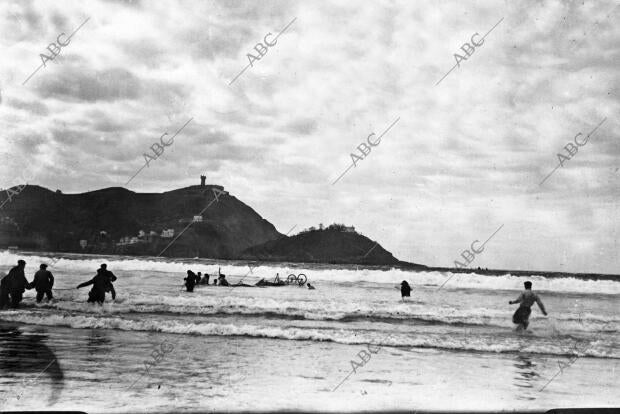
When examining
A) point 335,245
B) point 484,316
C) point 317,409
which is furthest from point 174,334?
point 335,245

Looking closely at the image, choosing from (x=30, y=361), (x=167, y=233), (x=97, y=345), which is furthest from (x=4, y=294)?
(x=167, y=233)

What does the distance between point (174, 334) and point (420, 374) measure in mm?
5419

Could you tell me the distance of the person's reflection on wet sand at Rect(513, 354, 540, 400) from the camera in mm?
7109

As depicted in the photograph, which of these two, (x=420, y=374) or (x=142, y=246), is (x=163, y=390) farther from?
(x=142, y=246)

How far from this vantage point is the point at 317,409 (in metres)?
6.35

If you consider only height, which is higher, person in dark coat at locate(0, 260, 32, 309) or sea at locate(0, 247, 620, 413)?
person in dark coat at locate(0, 260, 32, 309)

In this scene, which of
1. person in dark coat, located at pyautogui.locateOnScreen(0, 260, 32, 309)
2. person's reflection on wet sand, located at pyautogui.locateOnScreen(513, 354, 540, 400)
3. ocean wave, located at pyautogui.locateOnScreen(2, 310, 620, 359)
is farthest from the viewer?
person in dark coat, located at pyautogui.locateOnScreen(0, 260, 32, 309)

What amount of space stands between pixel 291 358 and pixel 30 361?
4.22m

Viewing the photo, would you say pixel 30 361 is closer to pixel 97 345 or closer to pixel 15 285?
pixel 97 345

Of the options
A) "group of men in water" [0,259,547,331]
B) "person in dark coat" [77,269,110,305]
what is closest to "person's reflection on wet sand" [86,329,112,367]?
"group of men in water" [0,259,547,331]

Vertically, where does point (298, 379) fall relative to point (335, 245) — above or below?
below

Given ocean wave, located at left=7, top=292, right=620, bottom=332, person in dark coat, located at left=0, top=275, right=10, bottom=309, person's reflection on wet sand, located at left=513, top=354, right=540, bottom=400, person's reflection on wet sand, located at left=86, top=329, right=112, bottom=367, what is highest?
person in dark coat, located at left=0, top=275, right=10, bottom=309

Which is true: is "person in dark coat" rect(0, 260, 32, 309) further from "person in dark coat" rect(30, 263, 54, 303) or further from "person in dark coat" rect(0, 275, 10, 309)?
"person in dark coat" rect(30, 263, 54, 303)

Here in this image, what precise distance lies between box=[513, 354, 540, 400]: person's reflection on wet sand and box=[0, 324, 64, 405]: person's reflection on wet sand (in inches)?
257
